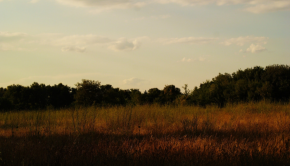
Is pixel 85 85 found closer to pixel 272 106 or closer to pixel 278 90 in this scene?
pixel 272 106

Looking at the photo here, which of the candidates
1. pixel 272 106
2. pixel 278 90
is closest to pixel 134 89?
pixel 278 90

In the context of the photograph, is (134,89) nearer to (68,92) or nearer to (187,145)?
(68,92)

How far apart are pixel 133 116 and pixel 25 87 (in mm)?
14706

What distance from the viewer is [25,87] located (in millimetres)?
22609

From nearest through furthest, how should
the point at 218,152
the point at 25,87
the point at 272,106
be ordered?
the point at 218,152, the point at 272,106, the point at 25,87

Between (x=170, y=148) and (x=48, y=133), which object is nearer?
(x=170, y=148)

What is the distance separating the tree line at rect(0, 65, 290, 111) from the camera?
816 inches

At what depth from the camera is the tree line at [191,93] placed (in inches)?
816

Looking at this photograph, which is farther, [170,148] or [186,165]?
[170,148]

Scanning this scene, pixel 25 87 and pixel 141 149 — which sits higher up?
pixel 25 87

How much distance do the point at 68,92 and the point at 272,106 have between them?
61.1 ft

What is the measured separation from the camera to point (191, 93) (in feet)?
76.8

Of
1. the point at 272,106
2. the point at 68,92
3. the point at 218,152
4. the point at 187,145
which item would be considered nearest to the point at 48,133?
the point at 187,145

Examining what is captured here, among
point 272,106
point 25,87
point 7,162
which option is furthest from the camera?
point 25,87
